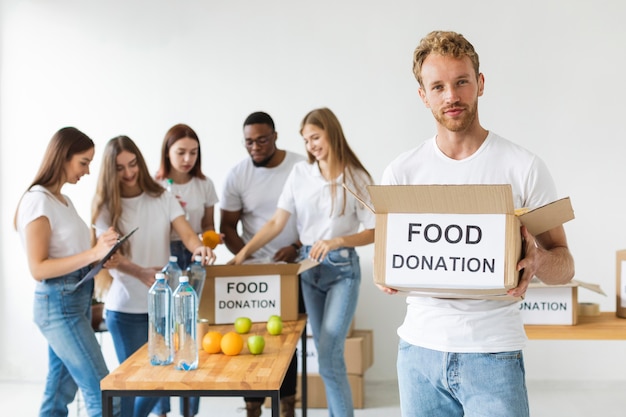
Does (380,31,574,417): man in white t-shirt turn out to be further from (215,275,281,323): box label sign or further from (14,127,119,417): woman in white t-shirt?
(14,127,119,417): woman in white t-shirt

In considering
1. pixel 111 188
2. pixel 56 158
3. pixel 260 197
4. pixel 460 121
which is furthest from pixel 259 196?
pixel 460 121

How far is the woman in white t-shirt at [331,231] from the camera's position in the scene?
3.39m

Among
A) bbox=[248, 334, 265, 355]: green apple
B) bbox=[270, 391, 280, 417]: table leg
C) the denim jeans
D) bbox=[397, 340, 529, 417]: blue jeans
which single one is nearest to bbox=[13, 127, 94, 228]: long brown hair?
the denim jeans

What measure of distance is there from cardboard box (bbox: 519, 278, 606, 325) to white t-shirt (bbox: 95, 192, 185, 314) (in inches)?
59.9

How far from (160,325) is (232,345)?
247 mm

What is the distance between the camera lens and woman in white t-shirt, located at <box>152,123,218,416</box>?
368 centimetres

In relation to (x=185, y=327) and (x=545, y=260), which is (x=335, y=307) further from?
(x=545, y=260)

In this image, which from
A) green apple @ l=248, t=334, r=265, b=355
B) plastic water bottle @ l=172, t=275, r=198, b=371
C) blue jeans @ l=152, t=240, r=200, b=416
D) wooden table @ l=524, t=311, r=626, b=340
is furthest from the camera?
blue jeans @ l=152, t=240, r=200, b=416

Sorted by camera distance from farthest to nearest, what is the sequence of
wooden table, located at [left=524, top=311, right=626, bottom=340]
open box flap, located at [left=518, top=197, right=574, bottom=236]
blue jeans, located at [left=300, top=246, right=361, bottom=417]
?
blue jeans, located at [left=300, top=246, right=361, bottom=417] < wooden table, located at [left=524, top=311, right=626, bottom=340] < open box flap, located at [left=518, top=197, right=574, bottom=236]

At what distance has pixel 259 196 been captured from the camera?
154 inches

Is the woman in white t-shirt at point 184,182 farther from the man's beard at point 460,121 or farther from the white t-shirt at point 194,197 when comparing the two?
the man's beard at point 460,121

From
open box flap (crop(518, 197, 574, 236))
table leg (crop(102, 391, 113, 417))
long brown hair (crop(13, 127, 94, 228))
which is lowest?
table leg (crop(102, 391, 113, 417))

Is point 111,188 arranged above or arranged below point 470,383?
above

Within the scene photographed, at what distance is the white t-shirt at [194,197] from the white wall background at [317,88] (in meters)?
1.05
